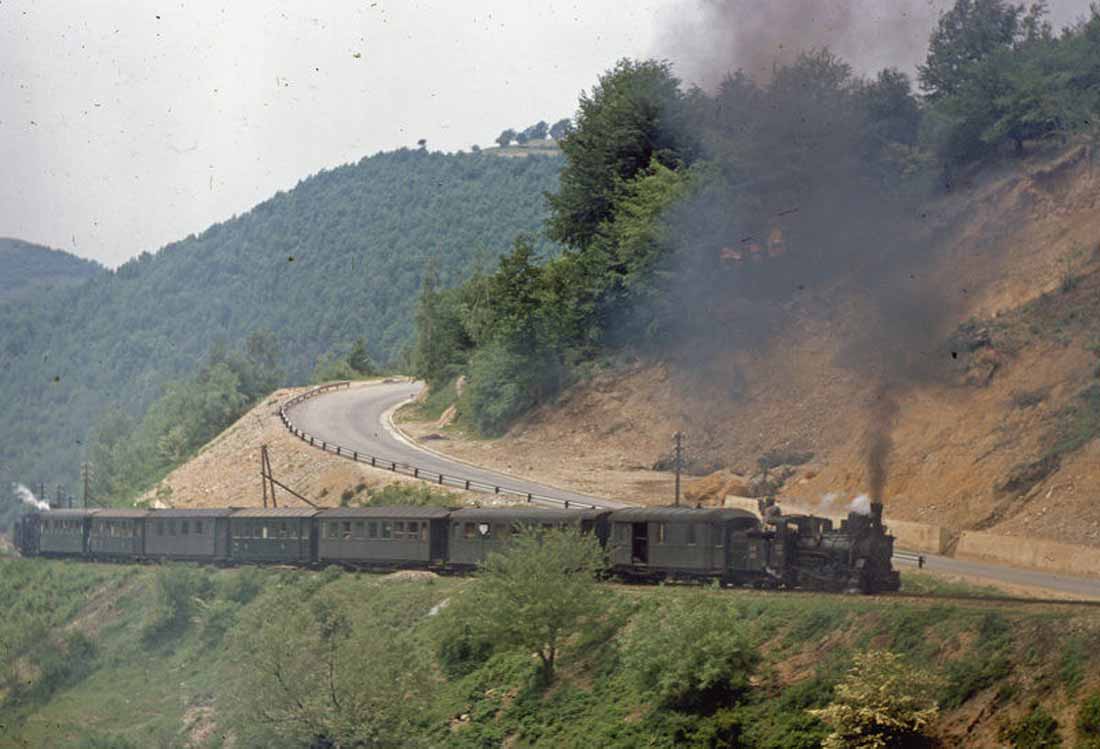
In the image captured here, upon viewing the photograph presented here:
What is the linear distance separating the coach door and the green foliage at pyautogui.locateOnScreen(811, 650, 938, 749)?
14878 mm

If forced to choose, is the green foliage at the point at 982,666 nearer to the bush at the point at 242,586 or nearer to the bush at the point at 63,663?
the bush at the point at 242,586

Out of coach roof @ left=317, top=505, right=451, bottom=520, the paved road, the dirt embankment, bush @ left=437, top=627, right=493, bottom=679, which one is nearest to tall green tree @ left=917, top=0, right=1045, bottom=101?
the dirt embankment

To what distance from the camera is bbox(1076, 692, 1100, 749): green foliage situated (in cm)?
2220

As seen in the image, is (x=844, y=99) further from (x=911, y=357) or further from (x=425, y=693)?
(x=425, y=693)

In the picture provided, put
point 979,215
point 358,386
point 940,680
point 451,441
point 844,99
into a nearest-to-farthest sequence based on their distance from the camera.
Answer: point 940,680 → point 844,99 → point 979,215 → point 451,441 → point 358,386

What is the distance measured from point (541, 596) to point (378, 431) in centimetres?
5816

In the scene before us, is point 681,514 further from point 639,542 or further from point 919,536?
point 919,536

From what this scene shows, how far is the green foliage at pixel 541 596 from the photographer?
3609 centimetres

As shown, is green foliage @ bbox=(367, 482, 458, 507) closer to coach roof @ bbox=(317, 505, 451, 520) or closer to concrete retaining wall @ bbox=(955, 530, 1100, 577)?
coach roof @ bbox=(317, 505, 451, 520)

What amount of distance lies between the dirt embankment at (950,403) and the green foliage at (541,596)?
674 inches

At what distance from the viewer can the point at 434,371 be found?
101250 mm

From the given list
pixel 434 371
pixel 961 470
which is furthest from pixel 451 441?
pixel 961 470

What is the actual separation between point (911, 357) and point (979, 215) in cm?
1362

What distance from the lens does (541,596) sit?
3616cm
